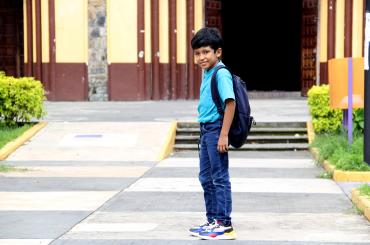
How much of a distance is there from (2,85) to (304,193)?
326 inches

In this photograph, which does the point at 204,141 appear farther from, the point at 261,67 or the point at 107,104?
the point at 261,67

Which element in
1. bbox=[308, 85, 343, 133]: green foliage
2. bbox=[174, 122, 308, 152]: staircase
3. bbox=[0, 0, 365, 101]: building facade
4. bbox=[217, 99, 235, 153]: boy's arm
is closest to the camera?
bbox=[217, 99, 235, 153]: boy's arm

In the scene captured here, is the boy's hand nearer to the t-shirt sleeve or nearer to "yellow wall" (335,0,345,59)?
the t-shirt sleeve

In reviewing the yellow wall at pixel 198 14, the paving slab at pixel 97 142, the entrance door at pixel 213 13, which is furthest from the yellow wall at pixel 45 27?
the paving slab at pixel 97 142

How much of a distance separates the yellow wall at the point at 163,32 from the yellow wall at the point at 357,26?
5560 millimetres

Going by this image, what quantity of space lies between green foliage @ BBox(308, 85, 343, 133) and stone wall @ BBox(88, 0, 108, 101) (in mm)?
9513

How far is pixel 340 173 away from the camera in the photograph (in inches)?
437

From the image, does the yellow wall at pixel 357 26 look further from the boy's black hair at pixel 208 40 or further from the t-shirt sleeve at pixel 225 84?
the t-shirt sleeve at pixel 225 84

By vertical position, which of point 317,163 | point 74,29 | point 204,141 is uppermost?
point 74,29

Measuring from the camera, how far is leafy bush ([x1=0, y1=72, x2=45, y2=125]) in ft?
53.3

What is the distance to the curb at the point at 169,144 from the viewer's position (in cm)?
1443

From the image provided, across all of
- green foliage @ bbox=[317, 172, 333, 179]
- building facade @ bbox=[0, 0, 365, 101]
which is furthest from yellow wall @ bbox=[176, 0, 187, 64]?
green foliage @ bbox=[317, 172, 333, 179]

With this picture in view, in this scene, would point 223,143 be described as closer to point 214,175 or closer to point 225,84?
point 214,175

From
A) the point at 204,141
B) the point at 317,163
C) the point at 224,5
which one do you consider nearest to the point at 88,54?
the point at 224,5
